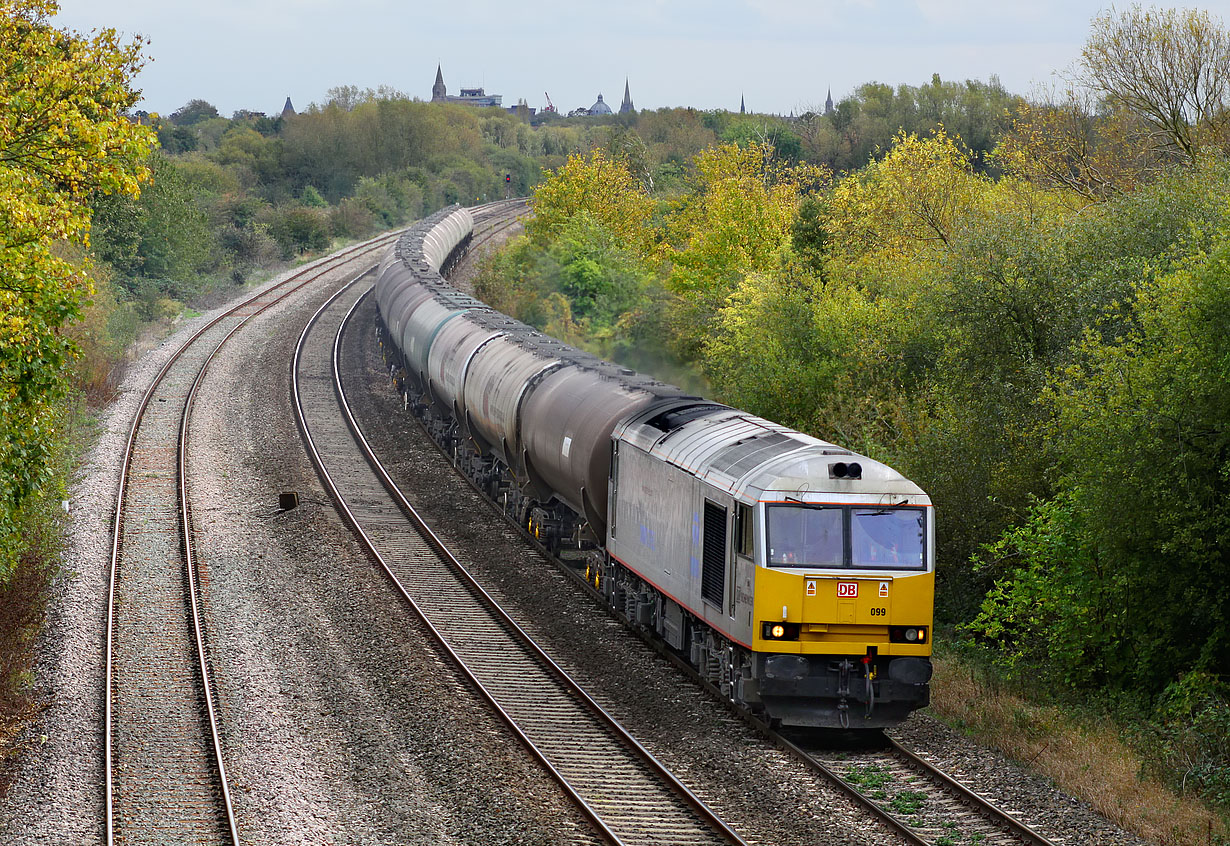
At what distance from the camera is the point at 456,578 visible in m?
23.1

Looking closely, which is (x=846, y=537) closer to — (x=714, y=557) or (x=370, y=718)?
(x=714, y=557)

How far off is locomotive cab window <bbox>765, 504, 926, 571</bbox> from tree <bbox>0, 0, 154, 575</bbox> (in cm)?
950

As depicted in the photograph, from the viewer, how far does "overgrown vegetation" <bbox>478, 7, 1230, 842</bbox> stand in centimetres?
1603

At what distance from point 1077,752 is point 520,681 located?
7582mm

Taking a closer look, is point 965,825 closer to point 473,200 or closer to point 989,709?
point 989,709

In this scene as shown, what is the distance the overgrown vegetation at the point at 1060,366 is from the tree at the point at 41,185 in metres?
13.8

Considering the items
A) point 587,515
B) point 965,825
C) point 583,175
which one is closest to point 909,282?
point 587,515

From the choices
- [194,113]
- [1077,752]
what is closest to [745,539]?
[1077,752]

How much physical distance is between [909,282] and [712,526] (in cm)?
1628

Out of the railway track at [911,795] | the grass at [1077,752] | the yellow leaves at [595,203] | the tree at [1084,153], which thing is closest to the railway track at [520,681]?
the railway track at [911,795]

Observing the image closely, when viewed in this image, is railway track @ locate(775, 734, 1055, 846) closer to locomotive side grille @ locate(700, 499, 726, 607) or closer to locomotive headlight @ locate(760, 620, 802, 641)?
locomotive headlight @ locate(760, 620, 802, 641)

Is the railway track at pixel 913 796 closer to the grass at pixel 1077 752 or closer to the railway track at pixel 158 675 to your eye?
the grass at pixel 1077 752

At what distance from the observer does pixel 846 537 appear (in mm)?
14555

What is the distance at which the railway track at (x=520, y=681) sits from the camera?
42.3 feet
